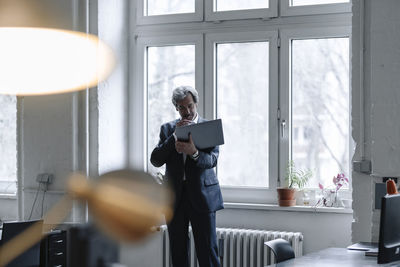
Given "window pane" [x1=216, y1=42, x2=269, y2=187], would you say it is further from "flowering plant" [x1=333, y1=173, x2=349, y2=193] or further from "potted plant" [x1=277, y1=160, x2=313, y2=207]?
"flowering plant" [x1=333, y1=173, x2=349, y2=193]

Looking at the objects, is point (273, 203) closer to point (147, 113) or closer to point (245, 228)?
point (245, 228)

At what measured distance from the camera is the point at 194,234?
430 cm

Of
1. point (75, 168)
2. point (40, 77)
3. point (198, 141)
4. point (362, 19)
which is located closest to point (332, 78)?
point (362, 19)

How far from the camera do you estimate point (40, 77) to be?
956 millimetres

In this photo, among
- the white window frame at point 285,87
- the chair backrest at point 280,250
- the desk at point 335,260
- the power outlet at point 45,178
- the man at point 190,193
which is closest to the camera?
the desk at point 335,260

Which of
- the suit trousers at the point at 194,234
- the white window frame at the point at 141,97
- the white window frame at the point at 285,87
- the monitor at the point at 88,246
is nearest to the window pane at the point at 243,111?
the white window frame at the point at 285,87

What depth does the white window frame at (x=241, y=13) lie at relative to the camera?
199 inches

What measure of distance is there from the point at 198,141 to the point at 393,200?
5.60 feet

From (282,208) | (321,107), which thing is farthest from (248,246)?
(321,107)

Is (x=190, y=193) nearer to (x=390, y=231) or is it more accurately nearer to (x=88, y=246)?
(x=390, y=231)

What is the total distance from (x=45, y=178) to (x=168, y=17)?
1.79 metres

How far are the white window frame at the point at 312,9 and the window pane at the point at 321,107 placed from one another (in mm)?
230

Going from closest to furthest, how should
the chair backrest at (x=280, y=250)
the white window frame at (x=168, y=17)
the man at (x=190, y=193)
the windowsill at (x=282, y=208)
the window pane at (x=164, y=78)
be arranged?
the chair backrest at (x=280, y=250) < the man at (x=190, y=193) < the windowsill at (x=282, y=208) < the white window frame at (x=168, y=17) < the window pane at (x=164, y=78)

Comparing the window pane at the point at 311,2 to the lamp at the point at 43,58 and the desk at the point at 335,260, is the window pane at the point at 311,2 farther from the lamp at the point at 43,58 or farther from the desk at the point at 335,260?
the lamp at the point at 43,58
